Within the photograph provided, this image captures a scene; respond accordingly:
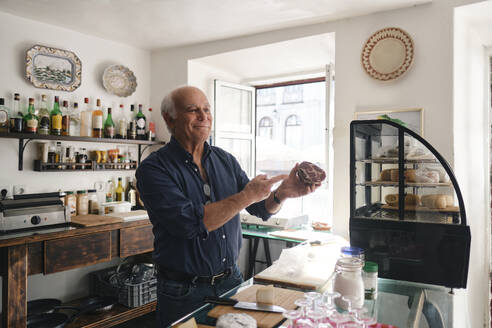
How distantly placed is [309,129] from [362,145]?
20071 millimetres

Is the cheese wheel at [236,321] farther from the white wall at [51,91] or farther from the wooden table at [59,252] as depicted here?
the white wall at [51,91]

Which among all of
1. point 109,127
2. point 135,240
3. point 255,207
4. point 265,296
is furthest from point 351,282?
point 109,127

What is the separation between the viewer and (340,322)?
0.97 metres

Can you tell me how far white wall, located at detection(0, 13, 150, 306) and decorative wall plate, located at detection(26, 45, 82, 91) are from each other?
0.05 metres

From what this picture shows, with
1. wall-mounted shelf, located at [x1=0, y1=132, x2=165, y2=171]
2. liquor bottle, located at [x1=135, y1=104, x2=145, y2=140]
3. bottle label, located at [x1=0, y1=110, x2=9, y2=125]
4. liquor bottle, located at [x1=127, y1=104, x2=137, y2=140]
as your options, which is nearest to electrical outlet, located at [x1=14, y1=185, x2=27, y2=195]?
wall-mounted shelf, located at [x1=0, y1=132, x2=165, y2=171]

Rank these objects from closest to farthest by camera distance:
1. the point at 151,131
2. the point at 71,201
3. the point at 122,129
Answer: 1. the point at 71,201
2. the point at 122,129
3. the point at 151,131

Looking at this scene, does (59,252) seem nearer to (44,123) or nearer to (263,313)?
(44,123)

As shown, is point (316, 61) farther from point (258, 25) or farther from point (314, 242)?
point (314, 242)

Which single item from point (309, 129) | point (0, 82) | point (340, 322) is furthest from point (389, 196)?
point (309, 129)

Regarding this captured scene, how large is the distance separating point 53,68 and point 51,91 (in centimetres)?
20

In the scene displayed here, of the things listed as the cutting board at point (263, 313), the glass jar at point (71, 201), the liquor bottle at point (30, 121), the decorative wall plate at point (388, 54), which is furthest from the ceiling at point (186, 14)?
the cutting board at point (263, 313)

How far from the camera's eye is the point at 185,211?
144cm

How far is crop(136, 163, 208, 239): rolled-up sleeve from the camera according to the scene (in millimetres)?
1436

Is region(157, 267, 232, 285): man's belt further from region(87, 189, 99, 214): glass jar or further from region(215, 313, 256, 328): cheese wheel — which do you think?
region(87, 189, 99, 214): glass jar
